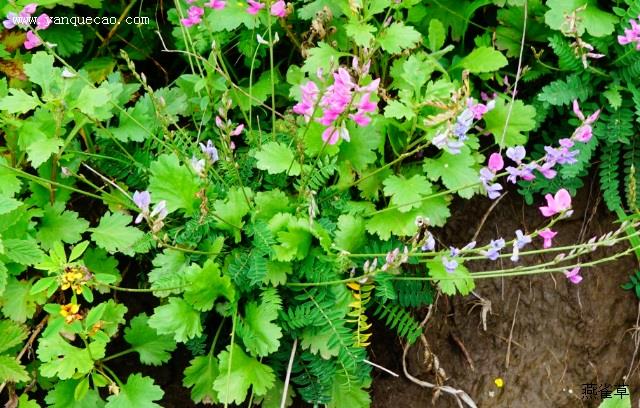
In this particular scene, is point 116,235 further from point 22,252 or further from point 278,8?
point 278,8

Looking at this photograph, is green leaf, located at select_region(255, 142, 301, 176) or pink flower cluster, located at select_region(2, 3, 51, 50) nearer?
pink flower cluster, located at select_region(2, 3, 51, 50)

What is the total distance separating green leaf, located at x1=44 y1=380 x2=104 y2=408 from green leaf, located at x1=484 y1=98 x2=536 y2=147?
1.48 meters

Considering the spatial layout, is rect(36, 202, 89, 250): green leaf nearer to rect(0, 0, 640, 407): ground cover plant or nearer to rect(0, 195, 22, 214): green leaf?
rect(0, 0, 640, 407): ground cover plant

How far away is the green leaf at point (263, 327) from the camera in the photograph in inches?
75.7

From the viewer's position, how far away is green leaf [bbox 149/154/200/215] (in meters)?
2.04

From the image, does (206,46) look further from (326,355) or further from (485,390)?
(485,390)

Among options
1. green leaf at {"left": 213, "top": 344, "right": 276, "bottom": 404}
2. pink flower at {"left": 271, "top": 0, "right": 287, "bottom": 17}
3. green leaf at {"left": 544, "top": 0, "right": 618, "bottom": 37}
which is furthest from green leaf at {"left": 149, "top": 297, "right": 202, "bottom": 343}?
green leaf at {"left": 544, "top": 0, "right": 618, "bottom": 37}

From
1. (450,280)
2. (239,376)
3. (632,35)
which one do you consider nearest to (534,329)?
(450,280)

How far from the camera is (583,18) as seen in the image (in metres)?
2.27

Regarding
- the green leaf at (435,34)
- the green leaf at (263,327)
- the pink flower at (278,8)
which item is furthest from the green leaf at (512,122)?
the green leaf at (263,327)

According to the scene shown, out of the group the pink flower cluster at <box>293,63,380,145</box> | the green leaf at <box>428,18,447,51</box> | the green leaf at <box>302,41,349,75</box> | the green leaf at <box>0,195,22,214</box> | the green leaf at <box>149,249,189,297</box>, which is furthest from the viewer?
the green leaf at <box>428,18,447,51</box>

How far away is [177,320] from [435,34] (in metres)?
1.27

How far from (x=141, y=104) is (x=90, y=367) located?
2.79 feet

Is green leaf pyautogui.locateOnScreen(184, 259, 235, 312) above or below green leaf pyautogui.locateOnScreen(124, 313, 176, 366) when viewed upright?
above
